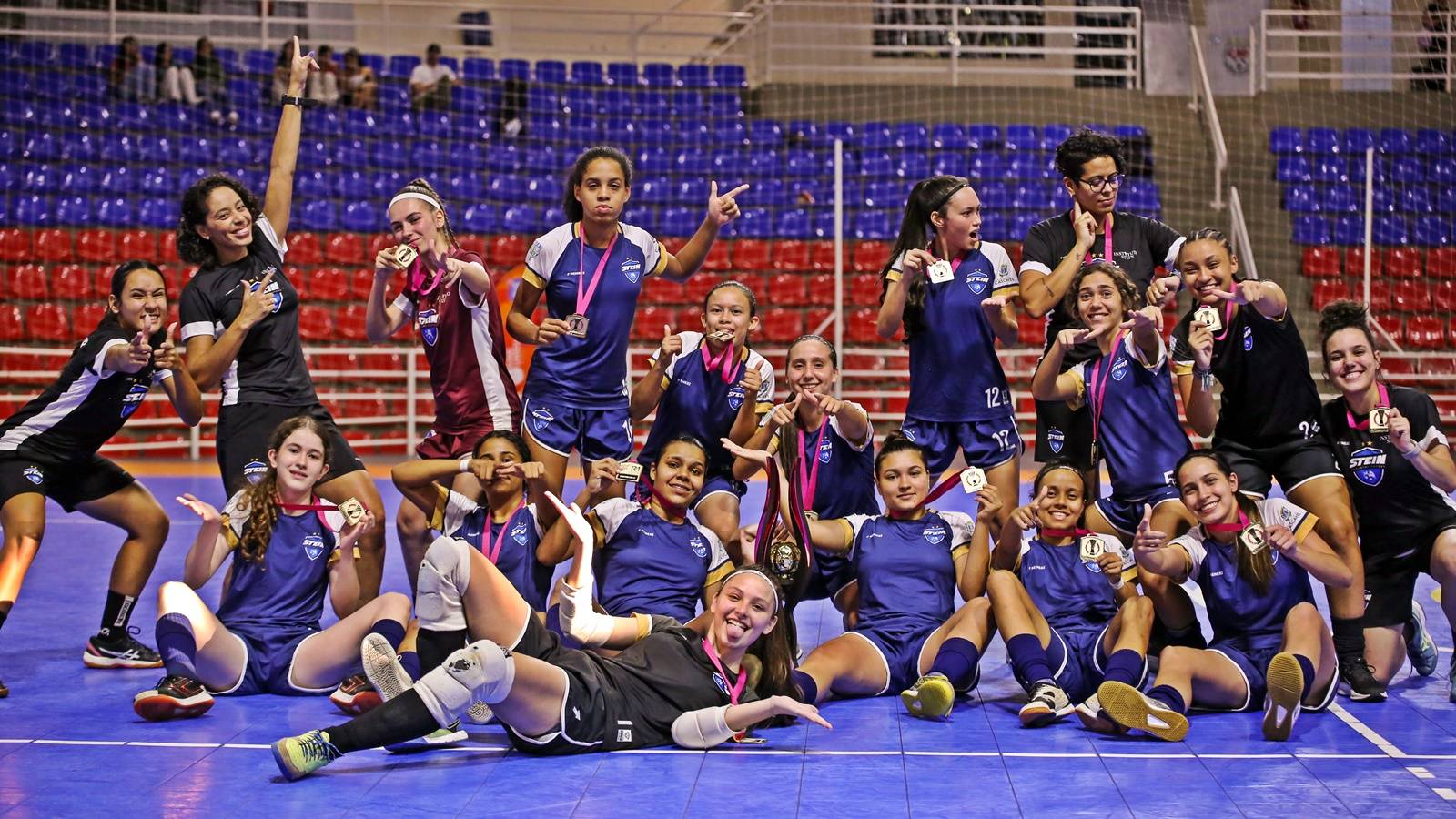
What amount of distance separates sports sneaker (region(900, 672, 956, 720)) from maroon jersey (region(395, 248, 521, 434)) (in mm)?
2084

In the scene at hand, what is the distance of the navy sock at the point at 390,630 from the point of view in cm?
502

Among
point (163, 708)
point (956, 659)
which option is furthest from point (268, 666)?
point (956, 659)

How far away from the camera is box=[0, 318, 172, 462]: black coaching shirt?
5.58 meters

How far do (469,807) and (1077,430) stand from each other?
10.3 ft

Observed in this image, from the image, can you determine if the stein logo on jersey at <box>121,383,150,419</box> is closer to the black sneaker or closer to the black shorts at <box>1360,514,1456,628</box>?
the black sneaker

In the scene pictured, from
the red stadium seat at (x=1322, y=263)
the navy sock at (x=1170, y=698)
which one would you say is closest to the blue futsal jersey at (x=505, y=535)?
the navy sock at (x=1170, y=698)

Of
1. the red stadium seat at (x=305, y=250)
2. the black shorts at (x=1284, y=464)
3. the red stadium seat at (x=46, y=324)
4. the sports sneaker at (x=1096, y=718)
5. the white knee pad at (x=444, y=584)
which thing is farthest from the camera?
the red stadium seat at (x=305, y=250)

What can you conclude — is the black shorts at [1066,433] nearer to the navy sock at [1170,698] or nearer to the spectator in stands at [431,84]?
the navy sock at [1170,698]

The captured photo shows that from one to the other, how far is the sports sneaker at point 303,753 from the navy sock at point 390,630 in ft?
3.08

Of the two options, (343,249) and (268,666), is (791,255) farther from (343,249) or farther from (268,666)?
(268,666)

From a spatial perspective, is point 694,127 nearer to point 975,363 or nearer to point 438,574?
point 975,363

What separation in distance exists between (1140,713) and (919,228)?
2.31 m

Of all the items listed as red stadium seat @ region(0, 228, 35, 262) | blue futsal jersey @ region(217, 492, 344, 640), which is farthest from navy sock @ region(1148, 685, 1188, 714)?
red stadium seat @ region(0, 228, 35, 262)

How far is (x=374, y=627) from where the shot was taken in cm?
505
